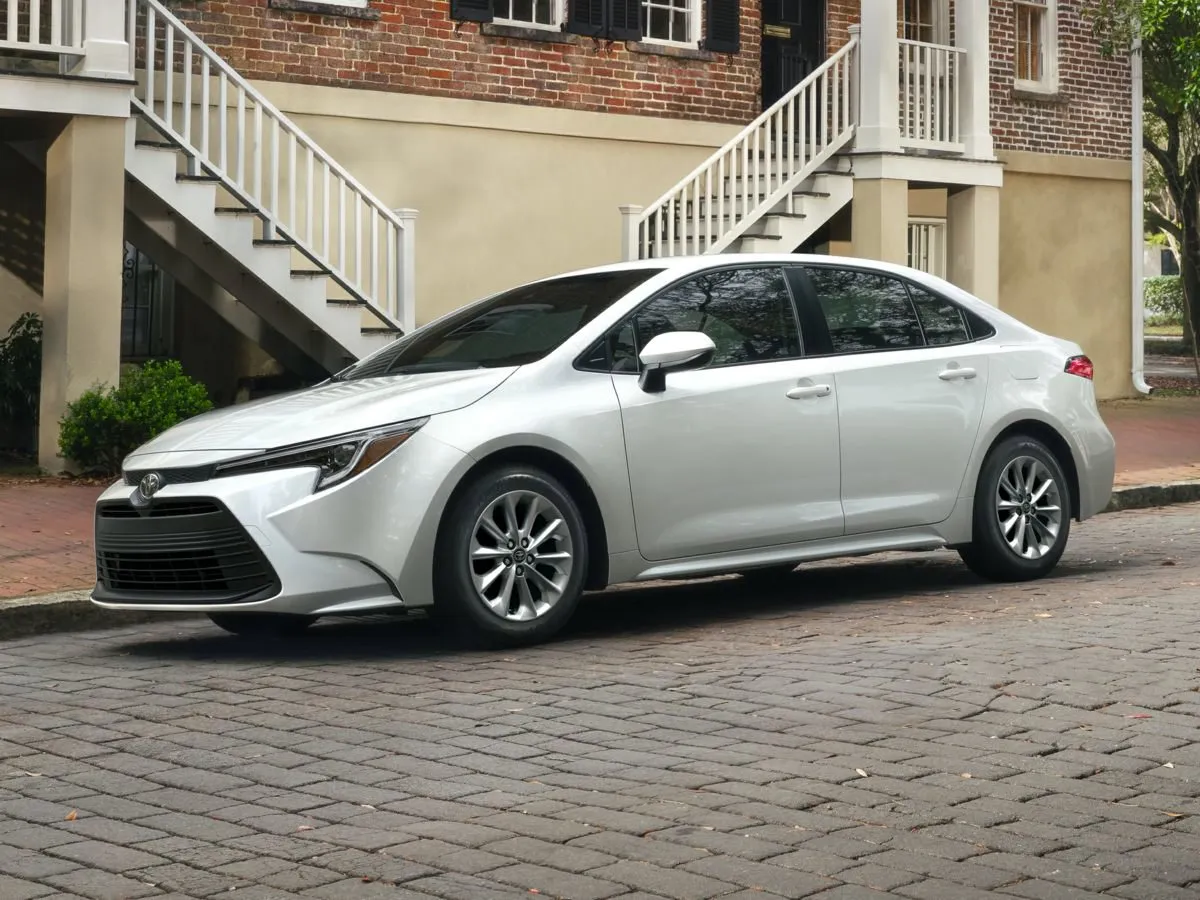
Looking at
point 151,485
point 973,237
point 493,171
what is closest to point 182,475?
point 151,485

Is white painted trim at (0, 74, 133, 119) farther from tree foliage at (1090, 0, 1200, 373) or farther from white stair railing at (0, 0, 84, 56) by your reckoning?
tree foliage at (1090, 0, 1200, 373)

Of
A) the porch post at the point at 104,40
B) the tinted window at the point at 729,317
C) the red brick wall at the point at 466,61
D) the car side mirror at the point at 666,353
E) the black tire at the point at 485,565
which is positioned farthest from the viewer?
the red brick wall at the point at 466,61

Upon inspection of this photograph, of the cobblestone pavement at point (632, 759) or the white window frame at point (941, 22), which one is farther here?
the white window frame at point (941, 22)

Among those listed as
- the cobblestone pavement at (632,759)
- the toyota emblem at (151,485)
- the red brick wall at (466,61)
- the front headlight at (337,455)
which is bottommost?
the cobblestone pavement at (632,759)

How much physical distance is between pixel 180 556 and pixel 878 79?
12.9 metres

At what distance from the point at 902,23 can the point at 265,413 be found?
15819 millimetres

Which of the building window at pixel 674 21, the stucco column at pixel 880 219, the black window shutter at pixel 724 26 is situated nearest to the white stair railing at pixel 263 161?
the building window at pixel 674 21

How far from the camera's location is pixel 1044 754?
591cm

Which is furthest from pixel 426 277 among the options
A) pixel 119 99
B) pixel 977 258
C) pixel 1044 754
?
pixel 1044 754

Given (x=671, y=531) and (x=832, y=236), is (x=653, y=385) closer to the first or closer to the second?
(x=671, y=531)

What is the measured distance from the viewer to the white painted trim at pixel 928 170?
63.6ft

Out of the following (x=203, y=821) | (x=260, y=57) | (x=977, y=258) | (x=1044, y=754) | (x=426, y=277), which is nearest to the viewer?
(x=203, y=821)

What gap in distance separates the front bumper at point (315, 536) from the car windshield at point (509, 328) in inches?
35.8

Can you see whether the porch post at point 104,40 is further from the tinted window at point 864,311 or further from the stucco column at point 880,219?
the stucco column at point 880,219
